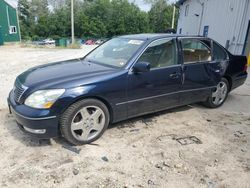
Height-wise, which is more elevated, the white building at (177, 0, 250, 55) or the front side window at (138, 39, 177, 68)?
the white building at (177, 0, 250, 55)

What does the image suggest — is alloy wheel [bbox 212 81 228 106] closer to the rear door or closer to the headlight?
the rear door

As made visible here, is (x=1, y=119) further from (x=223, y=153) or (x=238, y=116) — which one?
(x=238, y=116)

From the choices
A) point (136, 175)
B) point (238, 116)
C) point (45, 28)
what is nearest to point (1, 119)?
point (136, 175)

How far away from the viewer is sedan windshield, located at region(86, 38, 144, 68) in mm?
3619

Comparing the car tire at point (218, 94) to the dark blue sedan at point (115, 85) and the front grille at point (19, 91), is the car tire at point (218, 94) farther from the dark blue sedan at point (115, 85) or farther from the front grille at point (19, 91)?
the front grille at point (19, 91)

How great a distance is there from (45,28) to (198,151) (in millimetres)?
52884

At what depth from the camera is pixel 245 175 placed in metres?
2.73

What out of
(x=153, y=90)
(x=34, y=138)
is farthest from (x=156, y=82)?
(x=34, y=138)

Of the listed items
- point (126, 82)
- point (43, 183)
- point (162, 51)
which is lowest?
point (43, 183)

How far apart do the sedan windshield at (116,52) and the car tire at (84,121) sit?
766mm

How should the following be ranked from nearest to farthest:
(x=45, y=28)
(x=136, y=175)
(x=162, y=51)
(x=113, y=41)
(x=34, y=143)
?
(x=136, y=175) → (x=34, y=143) → (x=162, y=51) → (x=113, y=41) → (x=45, y=28)

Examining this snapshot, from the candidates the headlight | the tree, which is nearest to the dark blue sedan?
the headlight

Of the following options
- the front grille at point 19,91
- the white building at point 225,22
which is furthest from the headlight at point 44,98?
the white building at point 225,22

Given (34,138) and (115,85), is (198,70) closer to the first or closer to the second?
(115,85)
